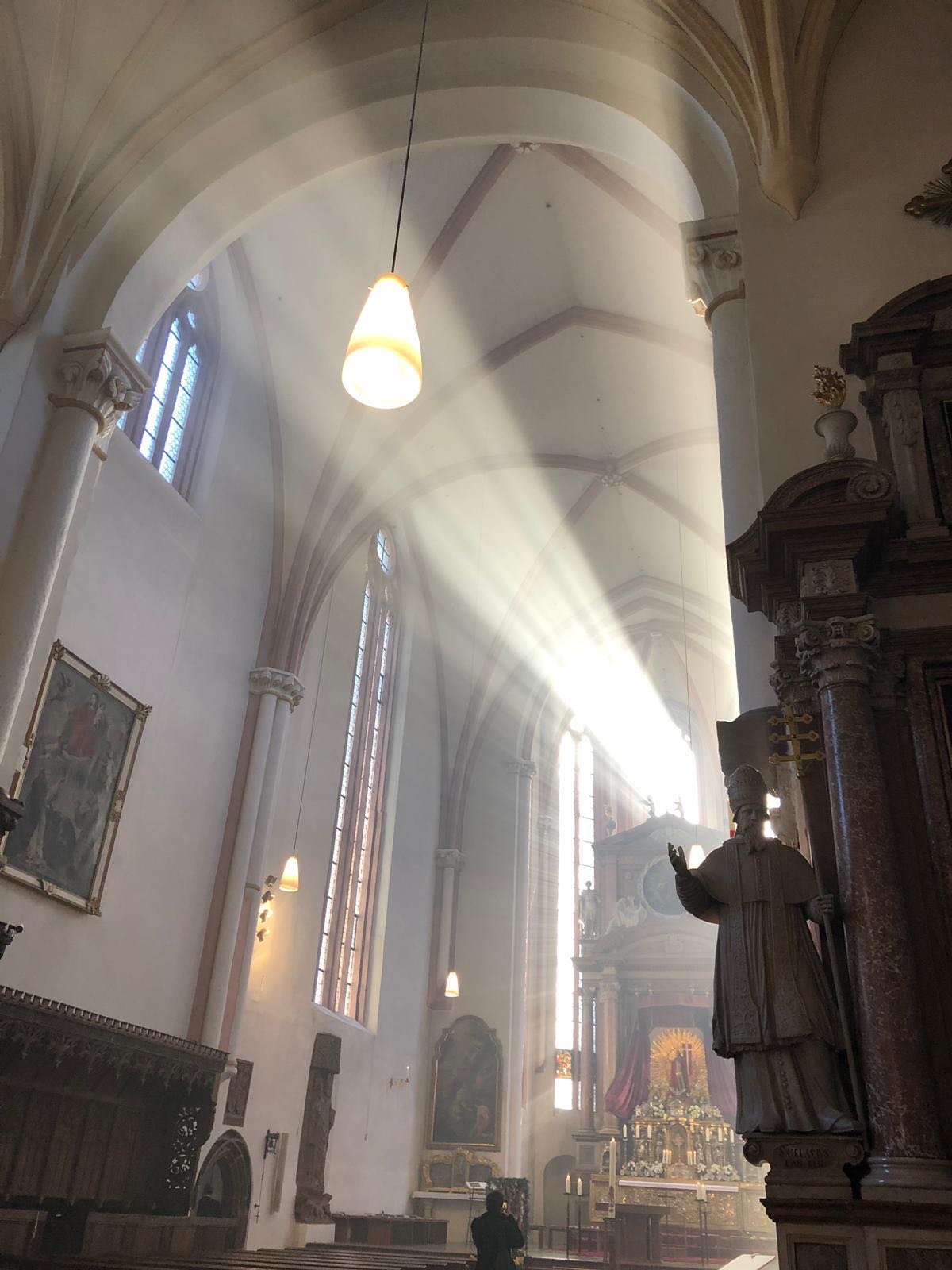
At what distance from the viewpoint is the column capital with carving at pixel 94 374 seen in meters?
6.89

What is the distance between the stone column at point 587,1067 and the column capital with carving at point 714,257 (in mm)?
14086

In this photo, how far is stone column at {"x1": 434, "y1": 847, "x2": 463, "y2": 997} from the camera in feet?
54.0

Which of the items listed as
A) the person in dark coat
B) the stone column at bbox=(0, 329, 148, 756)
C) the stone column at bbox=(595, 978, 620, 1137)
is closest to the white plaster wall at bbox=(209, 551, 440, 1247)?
the stone column at bbox=(595, 978, 620, 1137)

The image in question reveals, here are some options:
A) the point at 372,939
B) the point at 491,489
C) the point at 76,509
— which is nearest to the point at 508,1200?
the point at 372,939

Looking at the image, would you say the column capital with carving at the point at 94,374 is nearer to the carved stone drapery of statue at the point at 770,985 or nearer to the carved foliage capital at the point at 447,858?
the carved stone drapery of statue at the point at 770,985

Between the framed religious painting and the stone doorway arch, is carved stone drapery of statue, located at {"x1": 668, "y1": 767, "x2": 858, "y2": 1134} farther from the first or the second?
the stone doorway arch

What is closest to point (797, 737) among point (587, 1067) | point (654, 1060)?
point (654, 1060)

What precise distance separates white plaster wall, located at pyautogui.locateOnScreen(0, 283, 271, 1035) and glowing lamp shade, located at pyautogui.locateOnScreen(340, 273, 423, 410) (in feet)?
9.90

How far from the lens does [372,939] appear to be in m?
14.7

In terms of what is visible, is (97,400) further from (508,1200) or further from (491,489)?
(508,1200)

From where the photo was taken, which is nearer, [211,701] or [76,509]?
[76,509]

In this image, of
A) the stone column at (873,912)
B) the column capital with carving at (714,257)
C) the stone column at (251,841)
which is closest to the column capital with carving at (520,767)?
the stone column at (251,841)

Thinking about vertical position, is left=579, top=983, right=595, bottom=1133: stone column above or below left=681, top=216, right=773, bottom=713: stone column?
below

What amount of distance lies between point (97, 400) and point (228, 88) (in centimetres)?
273
